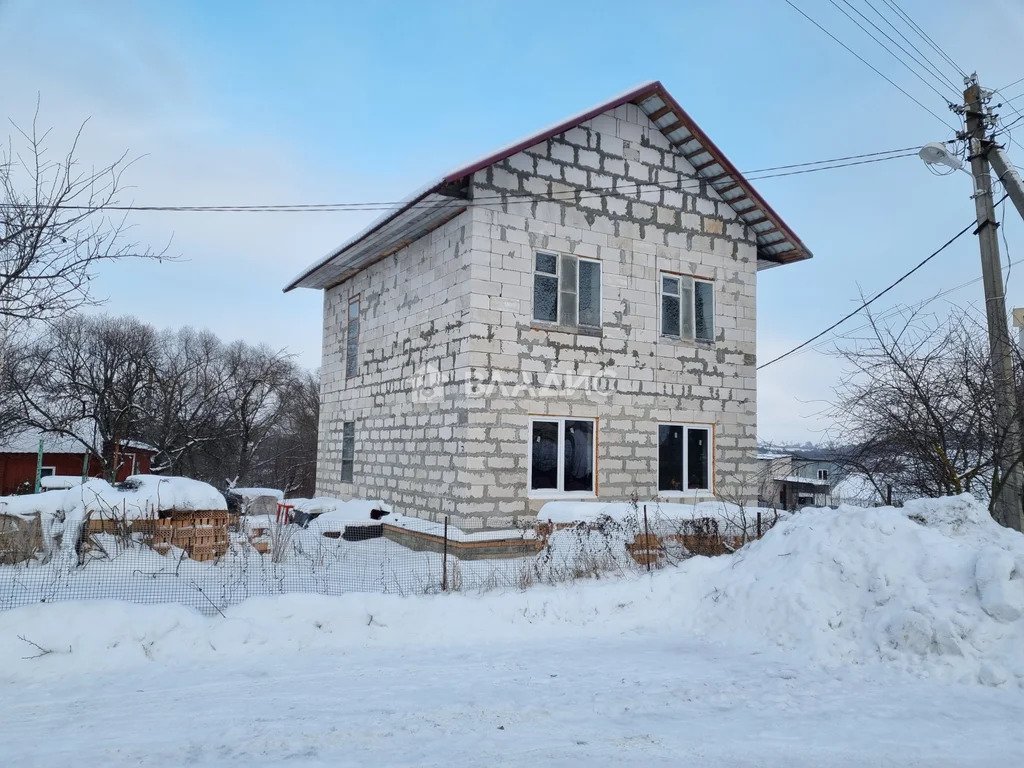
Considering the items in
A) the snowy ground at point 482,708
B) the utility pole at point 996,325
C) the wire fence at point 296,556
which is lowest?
the snowy ground at point 482,708

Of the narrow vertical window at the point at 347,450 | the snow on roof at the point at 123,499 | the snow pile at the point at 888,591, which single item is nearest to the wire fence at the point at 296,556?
the snow on roof at the point at 123,499

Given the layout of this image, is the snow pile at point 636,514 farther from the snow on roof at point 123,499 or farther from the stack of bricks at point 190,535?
the snow on roof at point 123,499

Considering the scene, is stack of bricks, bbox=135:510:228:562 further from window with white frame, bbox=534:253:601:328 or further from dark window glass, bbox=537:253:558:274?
dark window glass, bbox=537:253:558:274

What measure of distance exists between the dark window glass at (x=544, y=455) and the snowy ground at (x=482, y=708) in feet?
18.4

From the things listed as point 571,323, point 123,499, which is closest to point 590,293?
point 571,323

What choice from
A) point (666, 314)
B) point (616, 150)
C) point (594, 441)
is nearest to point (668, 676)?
point (594, 441)

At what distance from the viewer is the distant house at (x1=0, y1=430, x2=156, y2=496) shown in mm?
32500

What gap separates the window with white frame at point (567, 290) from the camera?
43.9ft

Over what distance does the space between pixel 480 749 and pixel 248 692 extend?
221 cm

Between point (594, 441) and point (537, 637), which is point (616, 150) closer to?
point (594, 441)

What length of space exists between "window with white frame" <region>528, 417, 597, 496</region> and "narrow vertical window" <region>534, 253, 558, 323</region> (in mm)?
1935

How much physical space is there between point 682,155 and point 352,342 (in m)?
8.82

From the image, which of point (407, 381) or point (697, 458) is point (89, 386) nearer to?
point (407, 381)

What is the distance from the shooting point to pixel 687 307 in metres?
15.0
